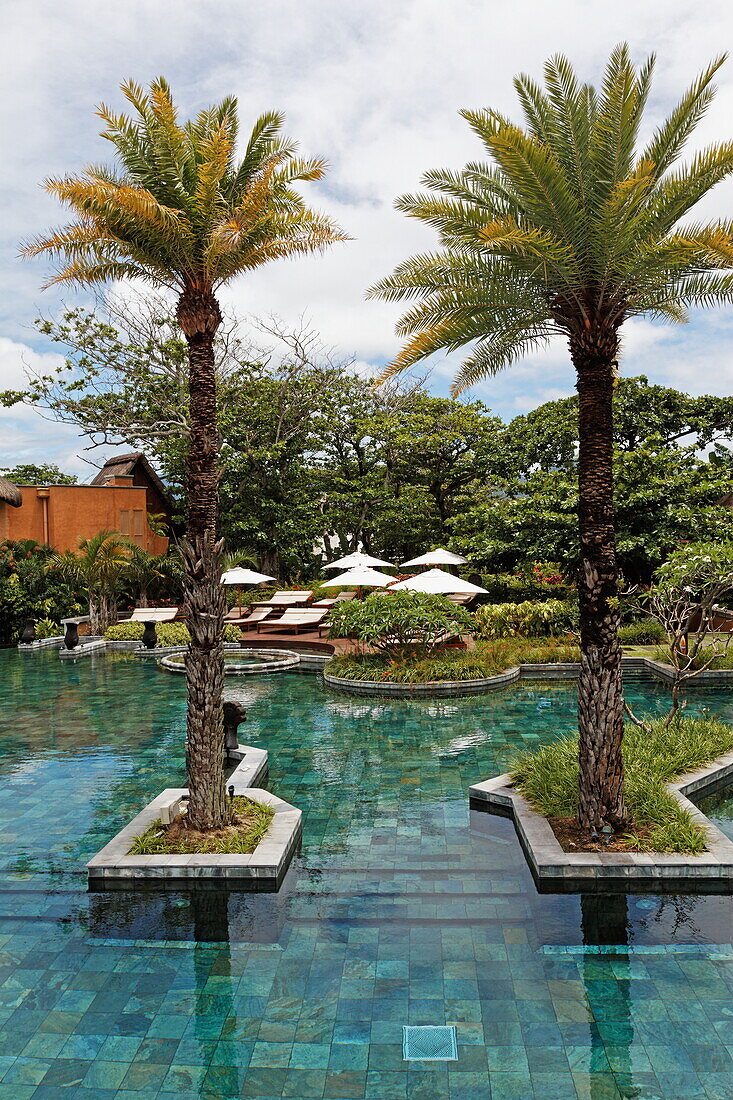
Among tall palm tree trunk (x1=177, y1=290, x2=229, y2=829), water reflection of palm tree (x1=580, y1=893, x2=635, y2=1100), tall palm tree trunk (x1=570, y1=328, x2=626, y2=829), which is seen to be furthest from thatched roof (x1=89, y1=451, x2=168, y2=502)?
water reflection of palm tree (x1=580, y1=893, x2=635, y2=1100)

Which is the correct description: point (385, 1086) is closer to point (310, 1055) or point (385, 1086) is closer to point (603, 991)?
point (310, 1055)

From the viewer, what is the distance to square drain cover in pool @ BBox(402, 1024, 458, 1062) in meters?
4.23

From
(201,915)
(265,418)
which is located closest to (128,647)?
(265,418)

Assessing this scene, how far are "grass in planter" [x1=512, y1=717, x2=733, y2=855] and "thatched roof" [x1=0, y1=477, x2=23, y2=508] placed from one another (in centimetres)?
2070

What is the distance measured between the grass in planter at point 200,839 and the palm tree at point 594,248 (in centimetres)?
305

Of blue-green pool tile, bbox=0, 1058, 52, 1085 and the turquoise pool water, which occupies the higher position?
blue-green pool tile, bbox=0, 1058, 52, 1085

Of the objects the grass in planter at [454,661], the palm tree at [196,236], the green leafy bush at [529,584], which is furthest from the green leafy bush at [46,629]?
the palm tree at [196,236]

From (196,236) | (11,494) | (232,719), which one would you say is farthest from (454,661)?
(11,494)

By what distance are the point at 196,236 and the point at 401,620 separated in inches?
388

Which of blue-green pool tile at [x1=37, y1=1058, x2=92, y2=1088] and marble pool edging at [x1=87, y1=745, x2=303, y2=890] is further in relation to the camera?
marble pool edging at [x1=87, y1=745, x2=303, y2=890]

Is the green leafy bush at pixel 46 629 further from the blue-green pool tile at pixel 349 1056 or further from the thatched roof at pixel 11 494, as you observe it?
the blue-green pool tile at pixel 349 1056

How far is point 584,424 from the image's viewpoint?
711 cm

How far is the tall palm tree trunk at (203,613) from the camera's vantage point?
6867 mm

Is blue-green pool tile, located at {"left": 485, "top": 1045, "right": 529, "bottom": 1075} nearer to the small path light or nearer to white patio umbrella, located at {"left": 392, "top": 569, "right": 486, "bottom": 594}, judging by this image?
the small path light
